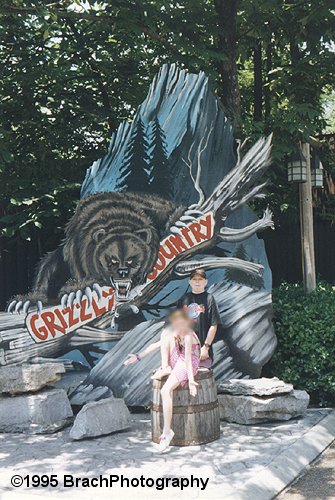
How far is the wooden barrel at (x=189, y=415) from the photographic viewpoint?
628 cm

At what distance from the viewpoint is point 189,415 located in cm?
628

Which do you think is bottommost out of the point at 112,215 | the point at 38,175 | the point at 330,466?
the point at 330,466

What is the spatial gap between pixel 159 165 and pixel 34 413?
352 centimetres

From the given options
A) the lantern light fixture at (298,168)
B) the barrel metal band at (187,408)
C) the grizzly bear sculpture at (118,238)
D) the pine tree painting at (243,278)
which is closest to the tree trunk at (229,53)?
the lantern light fixture at (298,168)

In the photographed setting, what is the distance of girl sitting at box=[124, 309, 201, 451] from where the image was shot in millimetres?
6195

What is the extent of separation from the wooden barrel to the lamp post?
11.4ft

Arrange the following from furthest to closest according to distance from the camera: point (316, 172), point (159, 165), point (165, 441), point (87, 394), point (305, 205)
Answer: point (316, 172) → point (305, 205) → point (159, 165) → point (87, 394) → point (165, 441)

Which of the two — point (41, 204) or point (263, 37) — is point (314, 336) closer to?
point (41, 204)

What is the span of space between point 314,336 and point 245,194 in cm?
208

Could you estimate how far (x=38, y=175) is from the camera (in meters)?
9.54

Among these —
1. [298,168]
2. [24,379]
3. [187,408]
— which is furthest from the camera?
[298,168]

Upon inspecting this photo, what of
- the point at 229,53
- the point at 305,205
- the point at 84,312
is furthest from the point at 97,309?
the point at 229,53

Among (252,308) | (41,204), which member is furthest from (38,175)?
(252,308)

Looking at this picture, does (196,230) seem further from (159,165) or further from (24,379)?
(24,379)
